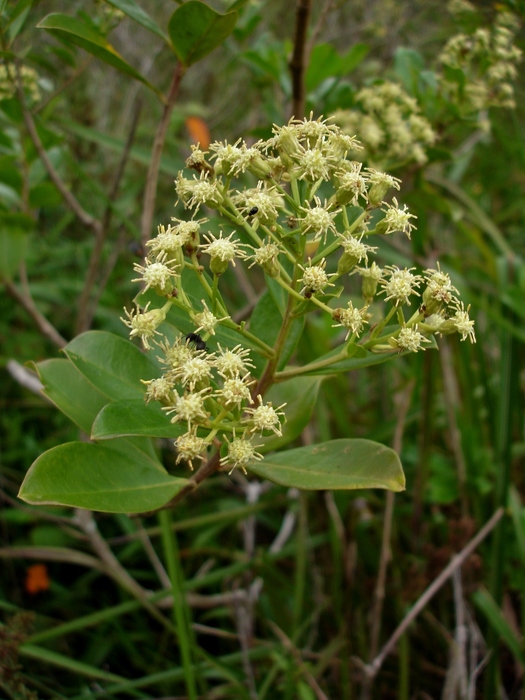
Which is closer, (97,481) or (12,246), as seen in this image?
(97,481)

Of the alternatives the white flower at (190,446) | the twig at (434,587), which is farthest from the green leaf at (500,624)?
the white flower at (190,446)

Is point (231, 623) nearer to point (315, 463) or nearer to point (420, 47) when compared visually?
point (315, 463)

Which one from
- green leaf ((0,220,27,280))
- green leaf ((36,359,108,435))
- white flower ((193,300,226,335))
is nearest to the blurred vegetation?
green leaf ((0,220,27,280))

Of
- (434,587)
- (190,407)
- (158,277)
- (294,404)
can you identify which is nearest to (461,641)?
(434,587)

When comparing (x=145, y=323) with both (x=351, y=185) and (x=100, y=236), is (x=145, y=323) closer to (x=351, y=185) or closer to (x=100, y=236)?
(x=351, y=185)

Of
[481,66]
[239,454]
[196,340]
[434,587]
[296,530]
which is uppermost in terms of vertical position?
[481,66]

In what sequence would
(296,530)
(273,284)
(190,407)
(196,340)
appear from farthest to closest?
(296,530)
(273,284)
(196,340)
(190,407)

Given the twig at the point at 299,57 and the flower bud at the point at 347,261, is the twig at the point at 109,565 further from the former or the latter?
the twig at the point at 299,57

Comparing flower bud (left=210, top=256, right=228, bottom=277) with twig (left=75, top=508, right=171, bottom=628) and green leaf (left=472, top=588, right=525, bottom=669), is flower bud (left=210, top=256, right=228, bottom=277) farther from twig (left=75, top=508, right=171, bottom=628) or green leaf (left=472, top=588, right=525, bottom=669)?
green leaf (left=472, top=588, right=525, bottom=669)
